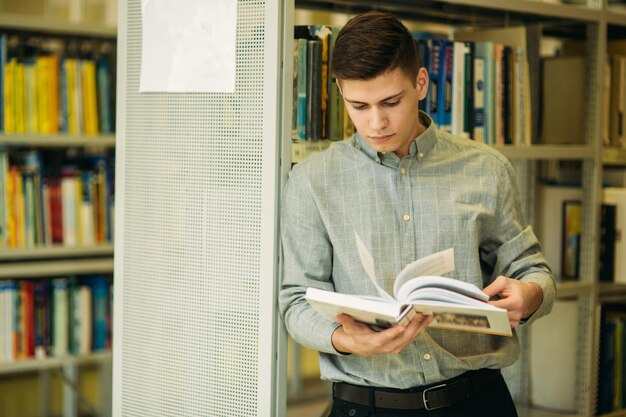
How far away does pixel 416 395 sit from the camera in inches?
66.2

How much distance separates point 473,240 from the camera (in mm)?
1735

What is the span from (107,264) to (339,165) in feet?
7.42

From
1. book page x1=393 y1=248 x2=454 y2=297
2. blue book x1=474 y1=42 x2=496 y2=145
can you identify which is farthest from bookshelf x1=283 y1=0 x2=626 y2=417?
book page x1=393 y1=248 x2=454 y2=297

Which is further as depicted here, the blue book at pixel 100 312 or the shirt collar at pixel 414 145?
the blue book at pixel 100 312

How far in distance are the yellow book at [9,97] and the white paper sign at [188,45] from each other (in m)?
1.69

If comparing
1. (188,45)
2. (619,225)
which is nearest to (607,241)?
(619,225)

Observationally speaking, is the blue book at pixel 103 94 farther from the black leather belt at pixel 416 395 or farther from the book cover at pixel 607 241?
the black leather belt at pixel 416 395

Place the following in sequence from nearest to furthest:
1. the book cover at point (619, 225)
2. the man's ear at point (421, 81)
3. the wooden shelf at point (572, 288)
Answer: the man's ear at point (421, 81), the wooden shelf at point (572, 288), the book cover at point (619, 225)

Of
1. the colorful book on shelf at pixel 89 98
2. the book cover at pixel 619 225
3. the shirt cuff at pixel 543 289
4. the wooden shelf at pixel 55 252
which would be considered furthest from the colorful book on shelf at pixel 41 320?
the shirt cuff at pixel 543 289

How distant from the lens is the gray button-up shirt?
5.59ft

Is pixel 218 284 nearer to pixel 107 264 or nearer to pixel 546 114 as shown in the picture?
pixel 546 114

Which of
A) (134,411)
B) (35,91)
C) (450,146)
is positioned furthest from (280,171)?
(35,91)

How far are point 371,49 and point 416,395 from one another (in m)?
0.70

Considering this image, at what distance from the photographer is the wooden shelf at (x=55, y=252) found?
11.4 ft
